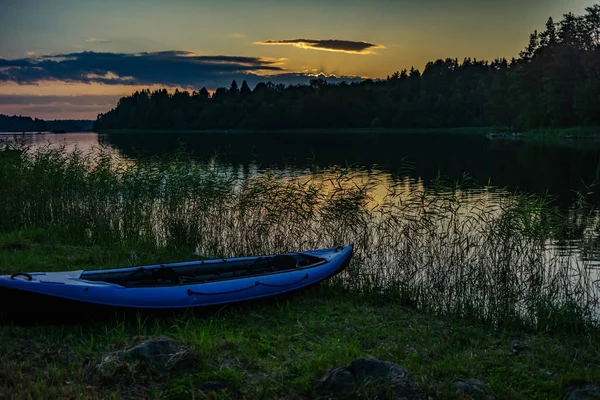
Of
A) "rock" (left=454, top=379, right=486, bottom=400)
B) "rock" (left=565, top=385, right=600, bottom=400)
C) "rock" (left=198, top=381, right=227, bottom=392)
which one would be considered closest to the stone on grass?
"rock" (left=198, top=381, right=227, bottom=392)

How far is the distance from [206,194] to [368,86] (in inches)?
5053

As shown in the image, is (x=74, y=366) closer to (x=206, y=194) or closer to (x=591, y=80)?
(x=206, y=194)

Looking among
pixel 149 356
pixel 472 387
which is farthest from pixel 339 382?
pixel 149 356

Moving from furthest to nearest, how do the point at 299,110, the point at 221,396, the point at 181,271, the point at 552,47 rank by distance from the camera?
1. the point at 299,110
2. the point at 552,47
3. the point at 181,271
4. the point at 221,396

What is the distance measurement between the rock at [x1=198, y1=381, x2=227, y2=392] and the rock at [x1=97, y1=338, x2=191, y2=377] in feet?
1.29

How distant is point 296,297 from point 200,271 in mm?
1543

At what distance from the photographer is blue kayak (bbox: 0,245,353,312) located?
22.2 ft

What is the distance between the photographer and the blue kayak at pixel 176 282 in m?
6.75

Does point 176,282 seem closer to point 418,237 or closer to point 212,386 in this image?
point 212,386

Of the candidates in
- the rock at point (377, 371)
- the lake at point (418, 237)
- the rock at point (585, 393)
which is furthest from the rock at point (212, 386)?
the lake at point (418, 237)

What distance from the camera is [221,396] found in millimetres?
4980

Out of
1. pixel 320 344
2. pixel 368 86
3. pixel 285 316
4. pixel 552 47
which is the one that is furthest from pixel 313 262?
pixel 368 86

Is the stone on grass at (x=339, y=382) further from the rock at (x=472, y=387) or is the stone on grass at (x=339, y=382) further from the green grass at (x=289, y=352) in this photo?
the rock at (x=472, y=387)

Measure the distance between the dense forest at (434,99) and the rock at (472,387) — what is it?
63839mm
